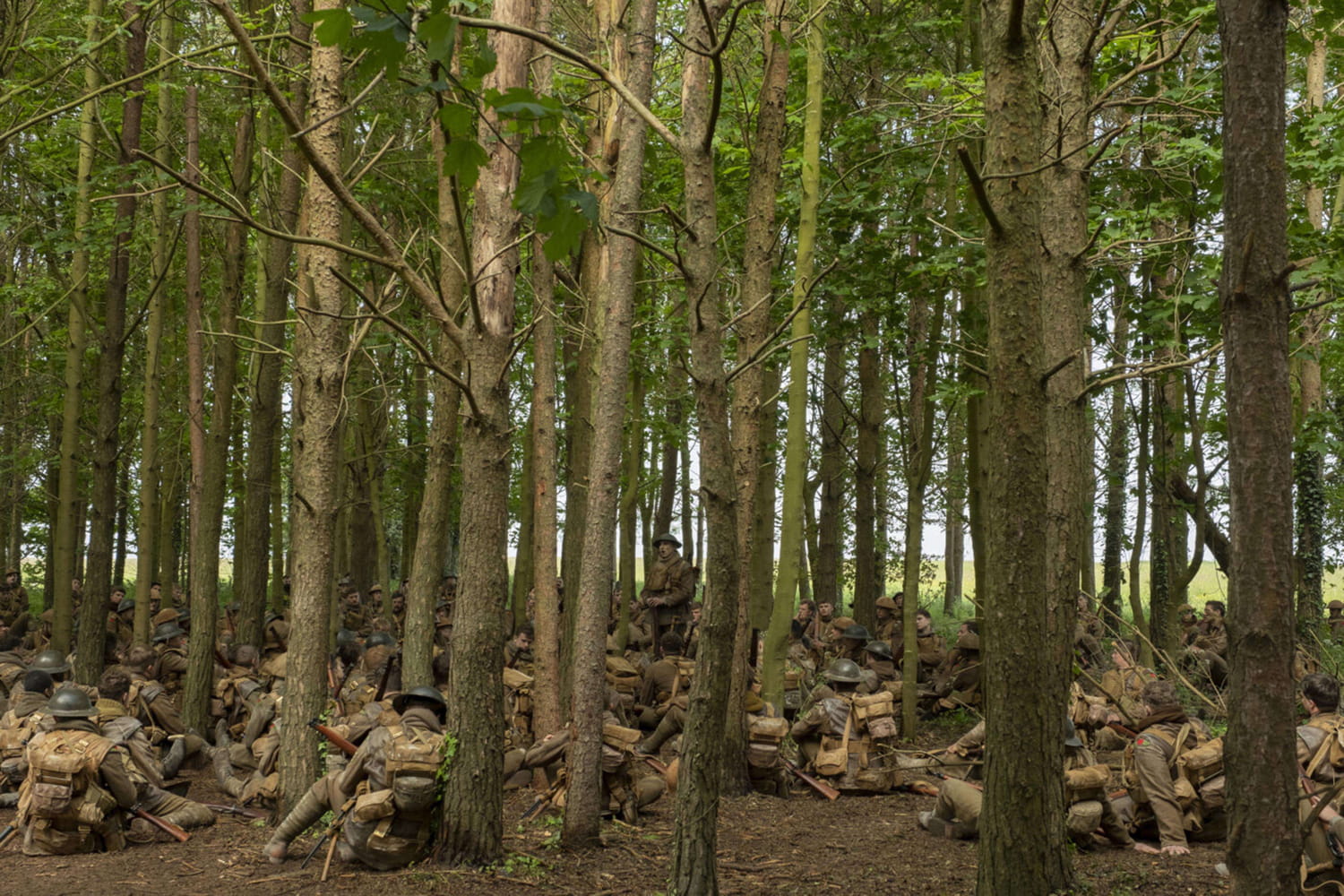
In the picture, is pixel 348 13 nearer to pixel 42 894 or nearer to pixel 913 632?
pixel 42 894

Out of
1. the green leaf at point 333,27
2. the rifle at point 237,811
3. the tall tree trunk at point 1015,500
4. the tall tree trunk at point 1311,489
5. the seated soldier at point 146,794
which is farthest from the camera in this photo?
the tall tree trunk at point 1311,489

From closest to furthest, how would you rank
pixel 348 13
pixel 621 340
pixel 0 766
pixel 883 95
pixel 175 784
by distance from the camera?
pixel 348 13
pixel 621 340
pixel 0 766
pixel 175 784
pixel 883 95

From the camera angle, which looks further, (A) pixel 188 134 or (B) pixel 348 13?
(A) pixel 188 134

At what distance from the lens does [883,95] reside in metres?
14.2

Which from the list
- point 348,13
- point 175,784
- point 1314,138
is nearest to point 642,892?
point 348,13

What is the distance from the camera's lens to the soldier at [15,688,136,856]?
325 inches

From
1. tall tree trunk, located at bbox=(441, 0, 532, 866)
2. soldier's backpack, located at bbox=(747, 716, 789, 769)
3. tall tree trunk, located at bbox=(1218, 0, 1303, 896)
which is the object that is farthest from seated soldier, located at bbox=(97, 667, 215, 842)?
tall tree trunk, located at bbox=(1218, 0, 1303, 896)

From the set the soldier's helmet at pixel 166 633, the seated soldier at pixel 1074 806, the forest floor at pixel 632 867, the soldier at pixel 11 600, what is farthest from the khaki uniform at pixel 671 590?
the soldier at pixel 11 600

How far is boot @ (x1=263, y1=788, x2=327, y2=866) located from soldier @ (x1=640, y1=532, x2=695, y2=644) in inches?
367

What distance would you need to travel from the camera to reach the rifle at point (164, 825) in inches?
346

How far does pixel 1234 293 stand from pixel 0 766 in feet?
36.7

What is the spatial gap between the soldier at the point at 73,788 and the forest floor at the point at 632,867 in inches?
6.9

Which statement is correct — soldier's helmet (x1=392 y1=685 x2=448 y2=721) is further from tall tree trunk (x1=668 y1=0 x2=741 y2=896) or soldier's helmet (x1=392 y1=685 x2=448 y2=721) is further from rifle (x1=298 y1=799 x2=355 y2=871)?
tall tree trunk (x1=668 y1=0 x2=741 y2=896)

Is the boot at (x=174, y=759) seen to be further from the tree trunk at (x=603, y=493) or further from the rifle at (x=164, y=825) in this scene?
the tree trunk at (x=603, y=493)
